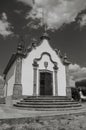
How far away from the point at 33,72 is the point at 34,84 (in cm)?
132

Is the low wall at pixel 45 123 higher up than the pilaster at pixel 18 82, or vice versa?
the pilaster at pixel 18 82

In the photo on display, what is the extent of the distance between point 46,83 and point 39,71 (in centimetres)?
158

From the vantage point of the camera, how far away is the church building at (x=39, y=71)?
519 inches

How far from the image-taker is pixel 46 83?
567 inches

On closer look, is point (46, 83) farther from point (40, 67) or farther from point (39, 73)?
point (40, 67)

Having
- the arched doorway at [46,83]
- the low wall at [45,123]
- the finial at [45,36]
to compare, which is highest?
the finial at [45,36]

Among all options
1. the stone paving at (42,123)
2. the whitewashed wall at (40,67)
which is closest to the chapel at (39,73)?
the whitewashed wall at (40,67)

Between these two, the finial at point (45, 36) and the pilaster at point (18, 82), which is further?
the finial at point (45, 36)

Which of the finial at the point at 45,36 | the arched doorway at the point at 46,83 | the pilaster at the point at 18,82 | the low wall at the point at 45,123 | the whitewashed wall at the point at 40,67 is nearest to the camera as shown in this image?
the low wall at the point at 45,123

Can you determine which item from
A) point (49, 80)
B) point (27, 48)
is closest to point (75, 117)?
point (49, 80)

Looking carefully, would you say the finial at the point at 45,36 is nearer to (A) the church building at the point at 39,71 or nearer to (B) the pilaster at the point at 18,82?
(A) the church building at the point at 39,71

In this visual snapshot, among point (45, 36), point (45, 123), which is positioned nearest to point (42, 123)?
point (45, 123)

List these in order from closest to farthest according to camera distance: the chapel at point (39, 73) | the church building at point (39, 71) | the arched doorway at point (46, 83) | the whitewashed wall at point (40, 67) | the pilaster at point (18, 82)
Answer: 1. the pilaster at point (18, 82)
2. the chapel at point (39, 73)
3. the church building at point (39, 71)
4. the whitewashed wall at point (40, 67)
5. the arched doorway at point (46, 83)

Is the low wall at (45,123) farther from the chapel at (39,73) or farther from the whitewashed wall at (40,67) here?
the whitewashed wall at (40,67)
